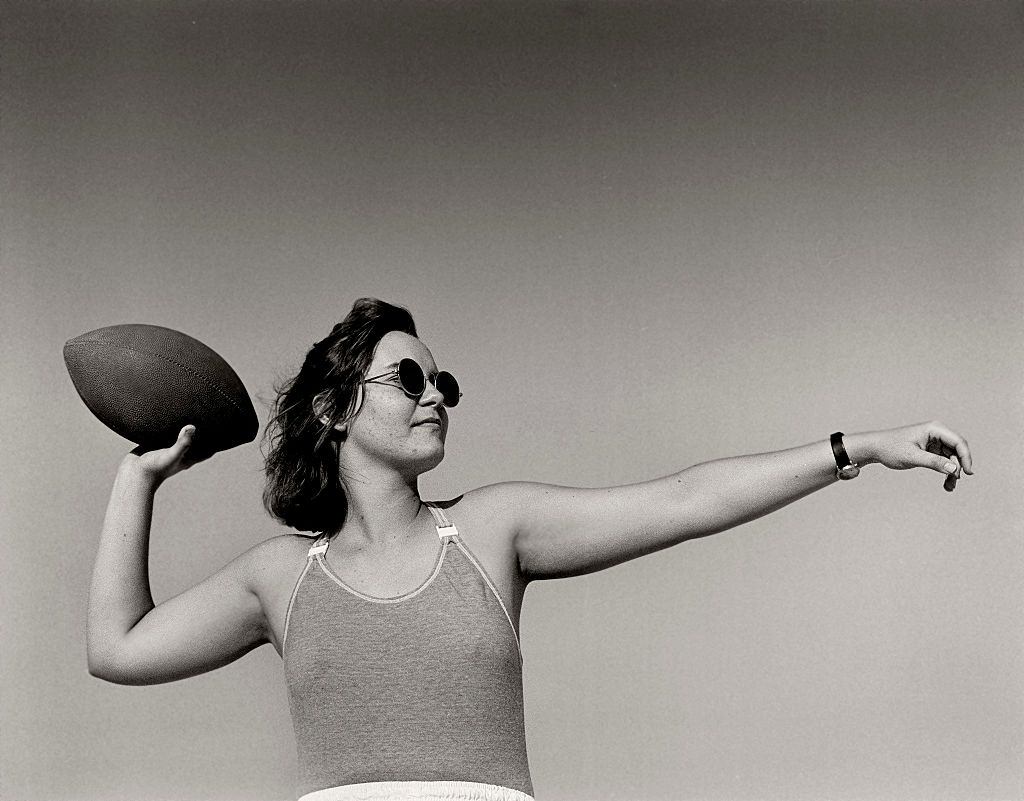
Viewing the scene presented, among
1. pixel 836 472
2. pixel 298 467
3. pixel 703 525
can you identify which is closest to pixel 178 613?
pixel 298 467

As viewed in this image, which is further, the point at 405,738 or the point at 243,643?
the point at 243,643

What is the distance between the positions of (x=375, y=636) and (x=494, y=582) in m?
0.22

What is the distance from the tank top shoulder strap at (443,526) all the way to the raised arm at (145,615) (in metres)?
0.36

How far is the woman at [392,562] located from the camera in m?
2.11

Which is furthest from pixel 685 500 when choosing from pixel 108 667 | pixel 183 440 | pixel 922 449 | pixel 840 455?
pixel 108 667

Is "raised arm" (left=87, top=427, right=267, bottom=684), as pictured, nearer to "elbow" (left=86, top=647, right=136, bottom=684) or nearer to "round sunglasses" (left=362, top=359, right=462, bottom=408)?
"elbow" (left=86, top=647, right=136, bottom=684)

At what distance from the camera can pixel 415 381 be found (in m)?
2.33

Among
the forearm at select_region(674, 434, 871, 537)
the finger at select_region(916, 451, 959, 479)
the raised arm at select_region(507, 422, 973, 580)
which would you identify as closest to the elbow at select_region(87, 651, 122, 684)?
the raised arm at select_region(507, 422, 973, 580)

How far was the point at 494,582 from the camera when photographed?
218 cm

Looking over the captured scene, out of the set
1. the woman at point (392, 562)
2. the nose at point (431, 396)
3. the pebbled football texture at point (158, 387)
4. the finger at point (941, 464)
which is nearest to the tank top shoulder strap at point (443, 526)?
the woman at point (392, 562)

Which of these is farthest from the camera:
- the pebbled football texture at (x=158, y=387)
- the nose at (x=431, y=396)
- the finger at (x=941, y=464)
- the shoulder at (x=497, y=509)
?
the pebbled football texture at (x=158, y=387)

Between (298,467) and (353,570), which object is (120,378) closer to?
(298,467)

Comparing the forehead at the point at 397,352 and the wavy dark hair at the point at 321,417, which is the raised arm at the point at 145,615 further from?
the forehead at the point at 397,352

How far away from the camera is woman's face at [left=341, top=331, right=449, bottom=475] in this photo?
230 centimetres
